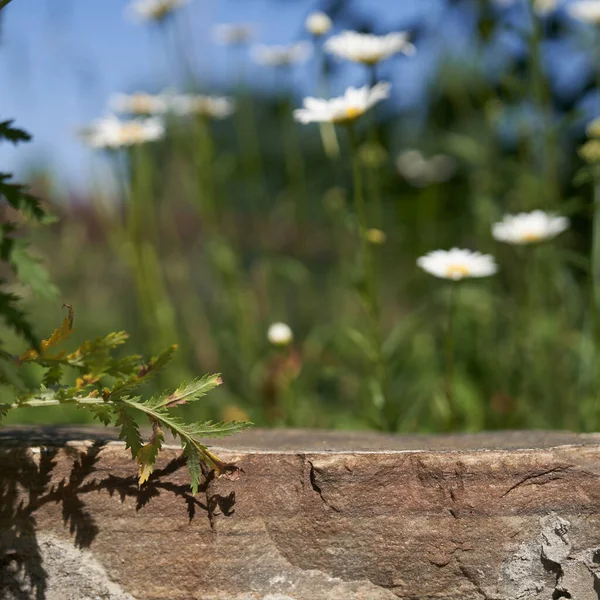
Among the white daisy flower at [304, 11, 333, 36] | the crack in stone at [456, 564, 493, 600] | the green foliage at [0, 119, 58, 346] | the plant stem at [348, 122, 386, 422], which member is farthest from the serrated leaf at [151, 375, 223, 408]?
the white daisy flower at [304, 11, 333, 36]

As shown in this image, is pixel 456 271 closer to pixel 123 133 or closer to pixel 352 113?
pixel 352 113

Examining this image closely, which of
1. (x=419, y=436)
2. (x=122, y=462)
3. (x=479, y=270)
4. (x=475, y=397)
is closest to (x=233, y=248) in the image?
(x=475, y=397)

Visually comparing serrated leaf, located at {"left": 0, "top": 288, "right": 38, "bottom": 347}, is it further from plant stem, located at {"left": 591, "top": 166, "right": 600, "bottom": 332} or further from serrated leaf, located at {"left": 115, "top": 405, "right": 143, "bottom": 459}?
plant stem, located at {"left": 591, "top": 166, "right": 600, "bottom": 332}

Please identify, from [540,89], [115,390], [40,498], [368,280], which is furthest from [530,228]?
[40,498]

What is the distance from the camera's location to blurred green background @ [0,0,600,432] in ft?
8.95

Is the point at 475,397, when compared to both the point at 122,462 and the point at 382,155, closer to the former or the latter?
the point at 382,155

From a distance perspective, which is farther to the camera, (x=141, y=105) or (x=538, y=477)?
(x=141, y=105)

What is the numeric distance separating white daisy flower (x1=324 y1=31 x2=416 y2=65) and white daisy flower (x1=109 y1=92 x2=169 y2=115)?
3.15 ft

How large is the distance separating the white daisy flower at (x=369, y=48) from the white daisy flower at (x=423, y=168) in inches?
57.2

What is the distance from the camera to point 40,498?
5.20ft

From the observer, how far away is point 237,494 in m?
1.58

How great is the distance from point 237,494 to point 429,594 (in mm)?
412

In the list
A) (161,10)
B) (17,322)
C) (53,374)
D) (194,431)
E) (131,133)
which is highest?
(161,10)

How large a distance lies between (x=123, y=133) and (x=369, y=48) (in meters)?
0.96
